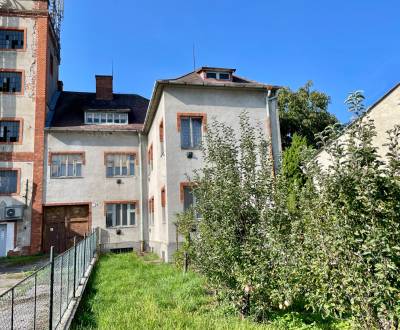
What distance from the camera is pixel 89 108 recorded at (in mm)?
22500

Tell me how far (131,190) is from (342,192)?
18.6m

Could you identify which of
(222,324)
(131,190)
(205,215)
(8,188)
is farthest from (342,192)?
(8,188)

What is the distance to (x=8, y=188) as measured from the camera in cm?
1995

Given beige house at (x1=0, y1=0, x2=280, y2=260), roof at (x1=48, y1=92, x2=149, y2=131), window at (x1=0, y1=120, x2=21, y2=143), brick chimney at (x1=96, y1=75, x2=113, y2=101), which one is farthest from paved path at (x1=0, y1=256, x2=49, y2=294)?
brick chimney at (x1=96, y1=75, x2=113, y2=101)

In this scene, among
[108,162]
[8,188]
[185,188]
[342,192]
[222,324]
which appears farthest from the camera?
[108,162]

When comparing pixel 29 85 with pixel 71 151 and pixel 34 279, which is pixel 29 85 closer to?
pixel 71 151

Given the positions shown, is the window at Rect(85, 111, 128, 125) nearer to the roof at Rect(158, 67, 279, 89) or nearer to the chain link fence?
the roof at Rect(158, 67, 279, 89)

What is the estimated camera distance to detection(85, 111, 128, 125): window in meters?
22.2

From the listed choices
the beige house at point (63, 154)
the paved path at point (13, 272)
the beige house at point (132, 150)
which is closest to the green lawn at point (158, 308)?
the paved path at point (13, 272)

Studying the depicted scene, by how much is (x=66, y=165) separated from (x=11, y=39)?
8.83 meters

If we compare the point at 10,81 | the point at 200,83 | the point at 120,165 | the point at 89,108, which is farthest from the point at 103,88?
the point at 200,83

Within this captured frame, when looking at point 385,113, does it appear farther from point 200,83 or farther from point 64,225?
point 64,225

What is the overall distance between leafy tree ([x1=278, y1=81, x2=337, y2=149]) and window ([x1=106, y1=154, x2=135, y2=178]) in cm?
1533

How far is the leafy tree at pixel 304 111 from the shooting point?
30.9m
